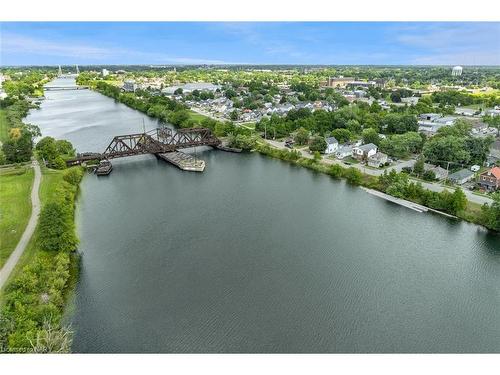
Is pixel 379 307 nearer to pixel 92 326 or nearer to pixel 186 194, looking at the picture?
pixel 92 326

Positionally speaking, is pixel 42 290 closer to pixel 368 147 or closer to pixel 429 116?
pixel 368 147

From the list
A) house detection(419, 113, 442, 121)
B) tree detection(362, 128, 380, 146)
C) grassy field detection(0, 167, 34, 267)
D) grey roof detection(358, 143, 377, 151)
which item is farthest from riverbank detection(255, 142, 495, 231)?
house detection(419, 113, 442, 121)

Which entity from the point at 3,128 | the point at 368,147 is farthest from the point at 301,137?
the point at 3,128

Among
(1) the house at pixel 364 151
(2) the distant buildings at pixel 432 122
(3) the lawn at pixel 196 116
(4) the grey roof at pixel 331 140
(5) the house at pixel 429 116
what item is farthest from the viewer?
(3) the lawn at pixel 196 116

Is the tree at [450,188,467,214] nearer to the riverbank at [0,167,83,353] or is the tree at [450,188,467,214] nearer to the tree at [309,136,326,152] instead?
the tree at [309,136,326,152]

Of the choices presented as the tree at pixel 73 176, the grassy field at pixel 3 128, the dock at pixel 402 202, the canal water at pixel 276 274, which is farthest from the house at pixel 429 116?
the grassy field at pixel 3 128

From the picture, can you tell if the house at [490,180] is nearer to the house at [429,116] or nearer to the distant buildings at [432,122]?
the distant buildings at [432,122]
